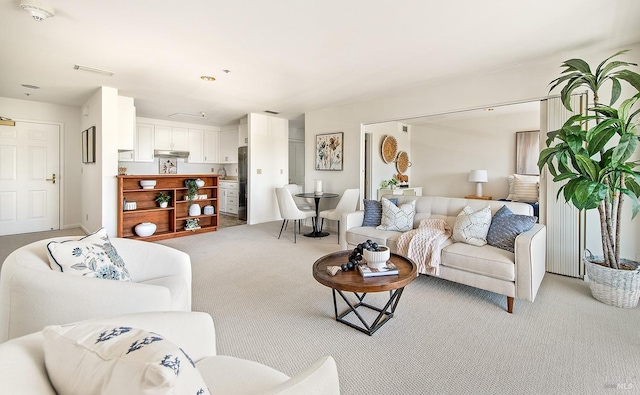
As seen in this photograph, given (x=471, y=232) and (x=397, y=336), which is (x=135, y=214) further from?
(x=471, y=232)

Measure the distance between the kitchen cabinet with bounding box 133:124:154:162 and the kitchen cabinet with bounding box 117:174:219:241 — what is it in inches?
74.2

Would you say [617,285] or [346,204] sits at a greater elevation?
[346,204]

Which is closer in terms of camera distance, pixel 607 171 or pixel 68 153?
pixel 607 171

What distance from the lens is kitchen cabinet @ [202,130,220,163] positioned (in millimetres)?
7738

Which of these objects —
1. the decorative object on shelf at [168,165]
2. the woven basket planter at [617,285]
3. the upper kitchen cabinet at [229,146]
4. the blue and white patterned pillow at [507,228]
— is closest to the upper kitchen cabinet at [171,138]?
the decorative object on shelf at [168,165]

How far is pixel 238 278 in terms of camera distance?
324cm

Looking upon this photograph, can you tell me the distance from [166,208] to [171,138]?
8.51ft

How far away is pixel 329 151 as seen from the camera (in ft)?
18.9

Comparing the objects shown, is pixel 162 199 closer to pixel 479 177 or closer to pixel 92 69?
pixel 92 69

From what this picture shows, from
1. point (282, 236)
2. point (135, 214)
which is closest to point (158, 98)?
point (135, 214)

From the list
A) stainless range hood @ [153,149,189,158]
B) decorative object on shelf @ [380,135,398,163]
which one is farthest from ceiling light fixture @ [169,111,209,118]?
decorative object on shelf @ [380,135,398,163]

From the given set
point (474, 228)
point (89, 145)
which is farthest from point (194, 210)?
point (474, 228)

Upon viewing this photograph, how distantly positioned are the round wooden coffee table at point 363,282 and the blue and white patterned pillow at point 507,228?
99 cm

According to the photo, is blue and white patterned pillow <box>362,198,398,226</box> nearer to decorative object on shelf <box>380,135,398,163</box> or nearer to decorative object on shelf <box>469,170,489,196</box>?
decorative object on shelf <box>380,135,398,163</box>
